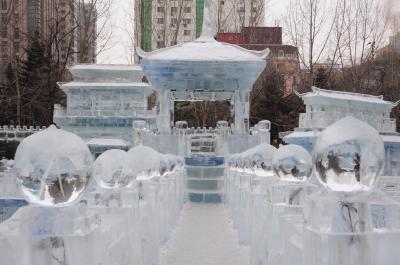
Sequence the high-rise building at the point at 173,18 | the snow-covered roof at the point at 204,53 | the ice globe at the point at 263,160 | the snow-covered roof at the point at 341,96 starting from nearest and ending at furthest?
the ice globe at the point at 263,160 → the snow-covered roof at the point at 204,53 → the snow-covered roof at the point at 341,96 → the high-rise building at the point at 173,18

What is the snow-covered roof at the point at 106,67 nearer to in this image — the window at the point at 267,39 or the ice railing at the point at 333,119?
the ice railing at the point at 333,119

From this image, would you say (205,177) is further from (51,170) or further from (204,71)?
(51,170)

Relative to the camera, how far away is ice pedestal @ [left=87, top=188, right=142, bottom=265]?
3623 mm

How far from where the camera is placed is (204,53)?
1605 centimetres

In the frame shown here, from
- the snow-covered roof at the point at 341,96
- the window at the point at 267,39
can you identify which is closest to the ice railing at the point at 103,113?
the snow-covered roof at the point at 341,96

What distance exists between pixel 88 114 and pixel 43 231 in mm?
21284

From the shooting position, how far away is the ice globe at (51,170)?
2303mm

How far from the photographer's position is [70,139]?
2479mm

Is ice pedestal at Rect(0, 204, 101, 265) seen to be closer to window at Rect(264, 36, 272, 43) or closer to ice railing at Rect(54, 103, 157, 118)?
ice railing at Rect(54, 103, 157, 118)

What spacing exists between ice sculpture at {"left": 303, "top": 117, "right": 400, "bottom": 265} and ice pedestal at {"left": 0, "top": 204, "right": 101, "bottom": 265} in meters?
1.01

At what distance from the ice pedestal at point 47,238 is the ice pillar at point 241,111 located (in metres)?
13.9

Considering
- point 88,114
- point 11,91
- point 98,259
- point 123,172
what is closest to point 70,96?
point 88,114

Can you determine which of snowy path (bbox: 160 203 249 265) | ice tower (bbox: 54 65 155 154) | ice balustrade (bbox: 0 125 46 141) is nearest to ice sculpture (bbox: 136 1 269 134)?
snowy path (bbox: 160 203 249 265)

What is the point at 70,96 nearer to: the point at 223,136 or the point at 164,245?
the point at 223,136
